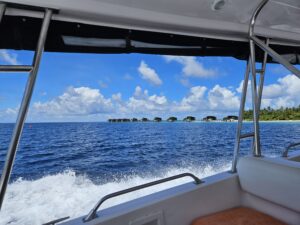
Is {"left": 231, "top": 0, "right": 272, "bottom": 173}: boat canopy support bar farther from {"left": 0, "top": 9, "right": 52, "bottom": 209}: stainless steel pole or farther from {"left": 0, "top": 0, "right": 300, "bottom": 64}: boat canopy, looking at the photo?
{"left": 0, "top": 9, "right": 52, "bottom": 209}: stainless steel pole

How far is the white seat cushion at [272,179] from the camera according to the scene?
1065 mm

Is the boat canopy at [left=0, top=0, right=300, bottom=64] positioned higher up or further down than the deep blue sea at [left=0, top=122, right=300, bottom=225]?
higher up

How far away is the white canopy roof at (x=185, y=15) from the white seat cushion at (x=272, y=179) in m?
0.84

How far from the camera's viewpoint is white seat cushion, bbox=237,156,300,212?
1.07 m

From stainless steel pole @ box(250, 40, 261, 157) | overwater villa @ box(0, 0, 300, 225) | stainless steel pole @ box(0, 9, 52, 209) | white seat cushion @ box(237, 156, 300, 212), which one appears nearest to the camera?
stainless steel pole @ box(0, 9, 52, 209)

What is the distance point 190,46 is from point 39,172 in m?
13.6

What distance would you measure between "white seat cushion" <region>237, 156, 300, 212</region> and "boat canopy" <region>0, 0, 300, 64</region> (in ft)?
2.60

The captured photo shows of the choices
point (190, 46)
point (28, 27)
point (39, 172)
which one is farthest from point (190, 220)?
point (39, 172)

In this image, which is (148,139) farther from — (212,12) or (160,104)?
(212,12)

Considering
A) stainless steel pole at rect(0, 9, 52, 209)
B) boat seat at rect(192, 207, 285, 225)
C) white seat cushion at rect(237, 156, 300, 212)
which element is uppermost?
stainless steel pole at rect(0, 9, 52, 209)

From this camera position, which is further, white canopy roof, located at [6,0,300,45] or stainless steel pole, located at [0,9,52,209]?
white canopy roof, located at [6,0,300,45]

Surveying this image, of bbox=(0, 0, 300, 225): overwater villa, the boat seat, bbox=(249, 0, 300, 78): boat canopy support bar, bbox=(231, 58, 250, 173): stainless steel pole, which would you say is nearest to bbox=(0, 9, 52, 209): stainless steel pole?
bbox=(0, 0, 300, 225): overwater villa

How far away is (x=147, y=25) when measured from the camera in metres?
1.21

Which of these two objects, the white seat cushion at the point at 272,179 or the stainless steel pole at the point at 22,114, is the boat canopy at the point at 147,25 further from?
the white seat cushion at the point at 272,179
